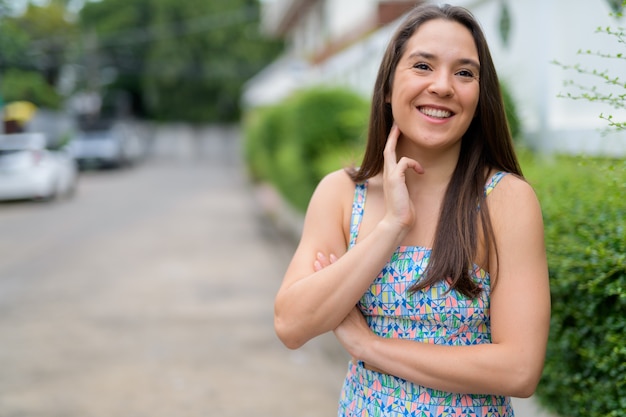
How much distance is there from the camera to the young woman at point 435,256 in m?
1.69

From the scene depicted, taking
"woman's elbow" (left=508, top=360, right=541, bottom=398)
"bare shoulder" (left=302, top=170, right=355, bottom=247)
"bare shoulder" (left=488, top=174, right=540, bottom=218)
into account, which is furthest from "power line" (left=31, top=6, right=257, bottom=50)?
"woman's elbow" (left=508, top=360, right=541, bottom=398)

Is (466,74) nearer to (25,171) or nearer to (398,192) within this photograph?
(398,192)

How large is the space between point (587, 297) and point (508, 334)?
1171 millimetres

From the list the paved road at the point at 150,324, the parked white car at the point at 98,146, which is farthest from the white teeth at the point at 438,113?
the parked white car at the point at 98,146

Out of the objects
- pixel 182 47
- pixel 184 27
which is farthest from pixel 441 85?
pixel 184 27

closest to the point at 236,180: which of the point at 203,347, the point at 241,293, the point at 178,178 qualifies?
the point at 178,178

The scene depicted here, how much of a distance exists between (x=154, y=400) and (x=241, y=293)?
3.36 meters

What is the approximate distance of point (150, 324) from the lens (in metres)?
6.64

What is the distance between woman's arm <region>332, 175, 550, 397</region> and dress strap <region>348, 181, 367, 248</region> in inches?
11.3

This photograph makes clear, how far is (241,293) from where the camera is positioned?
805 centimetres

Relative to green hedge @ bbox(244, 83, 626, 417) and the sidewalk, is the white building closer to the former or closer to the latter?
green hedge @ bbox(244, 83, 626, 417)

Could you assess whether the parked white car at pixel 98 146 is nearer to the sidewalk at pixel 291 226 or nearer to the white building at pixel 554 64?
the sidewalk at pixel 291 226

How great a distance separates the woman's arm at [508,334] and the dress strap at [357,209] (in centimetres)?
29

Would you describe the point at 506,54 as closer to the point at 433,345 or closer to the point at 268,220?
the point at 433,345
